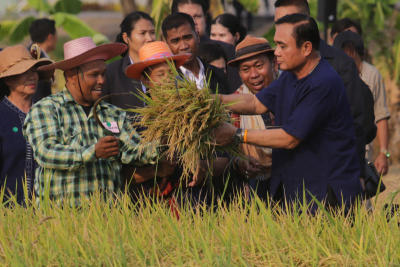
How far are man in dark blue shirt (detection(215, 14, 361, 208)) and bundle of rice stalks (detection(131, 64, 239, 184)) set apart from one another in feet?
0.38

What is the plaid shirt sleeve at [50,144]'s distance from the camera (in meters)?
4.52

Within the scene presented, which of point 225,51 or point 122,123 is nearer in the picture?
point 122,123

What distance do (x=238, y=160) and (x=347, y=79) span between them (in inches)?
43.1

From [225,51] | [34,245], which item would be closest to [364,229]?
[34,245]

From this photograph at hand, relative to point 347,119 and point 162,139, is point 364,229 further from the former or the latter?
point 162,139

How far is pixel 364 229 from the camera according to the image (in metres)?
4.27

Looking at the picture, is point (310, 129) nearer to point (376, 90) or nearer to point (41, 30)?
point (376, 90)

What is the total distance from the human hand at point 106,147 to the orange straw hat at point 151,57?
851mm

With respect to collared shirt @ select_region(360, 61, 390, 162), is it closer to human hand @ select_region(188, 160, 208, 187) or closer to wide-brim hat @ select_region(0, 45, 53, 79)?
human hand @ select_region(188, 160, 208, 187)

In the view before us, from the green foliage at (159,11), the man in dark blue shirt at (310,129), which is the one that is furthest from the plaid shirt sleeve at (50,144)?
the green foliage at (159,11)

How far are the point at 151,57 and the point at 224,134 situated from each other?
Result: 3.46 ft

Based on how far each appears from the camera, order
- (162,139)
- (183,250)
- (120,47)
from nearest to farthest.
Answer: (183,250) → (162,139) → (120,47)

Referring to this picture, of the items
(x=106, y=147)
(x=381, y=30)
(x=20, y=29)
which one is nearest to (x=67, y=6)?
(x=20, y=29)

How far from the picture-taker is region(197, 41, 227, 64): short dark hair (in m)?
6.76
